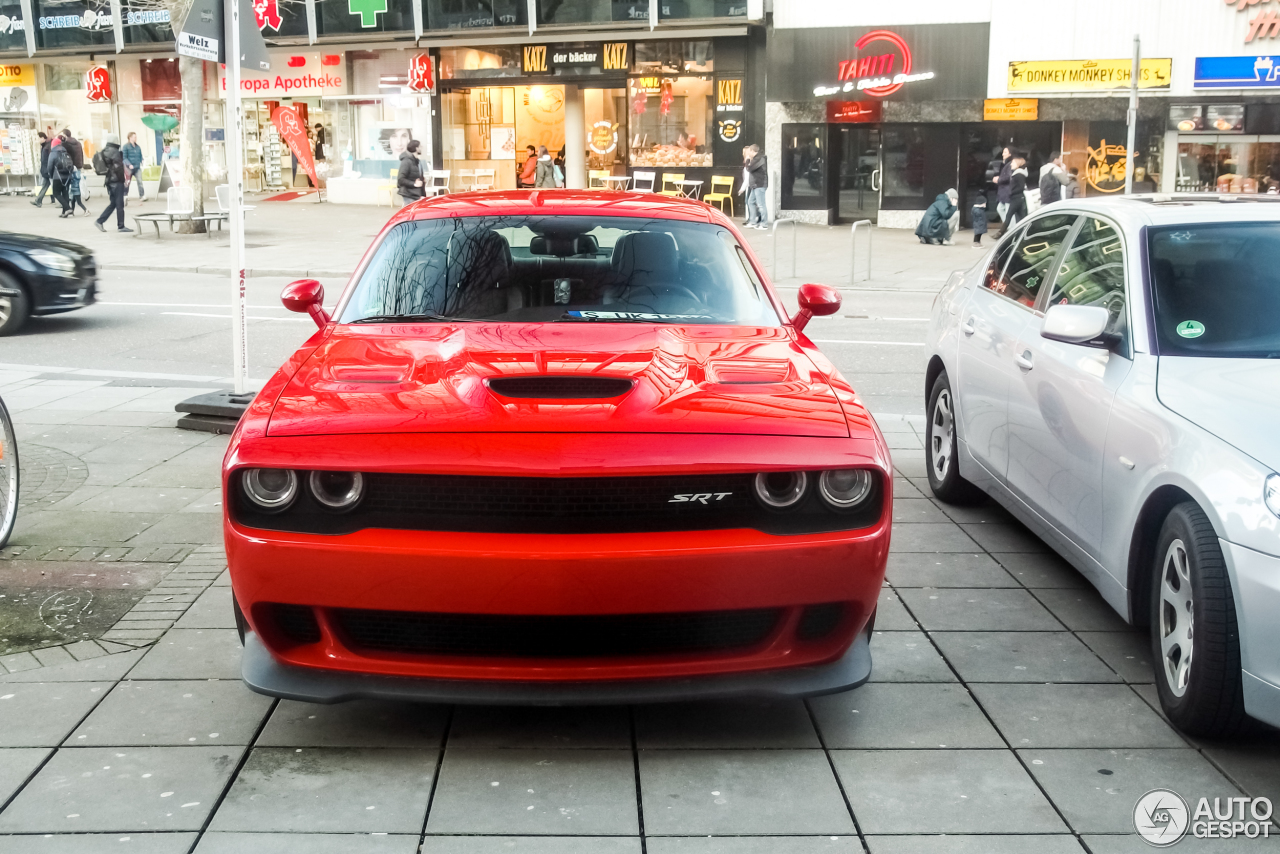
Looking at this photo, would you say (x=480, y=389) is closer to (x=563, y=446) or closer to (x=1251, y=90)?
(x=563, y=446)

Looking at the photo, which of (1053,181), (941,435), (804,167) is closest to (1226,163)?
(1053,181)

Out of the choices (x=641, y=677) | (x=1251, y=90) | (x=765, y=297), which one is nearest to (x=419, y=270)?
(x=765, y=297)

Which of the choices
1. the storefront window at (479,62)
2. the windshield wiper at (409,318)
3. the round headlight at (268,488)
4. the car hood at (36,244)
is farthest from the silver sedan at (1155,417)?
the storefront window at (479,62)

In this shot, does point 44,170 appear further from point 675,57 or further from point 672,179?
point 675,57

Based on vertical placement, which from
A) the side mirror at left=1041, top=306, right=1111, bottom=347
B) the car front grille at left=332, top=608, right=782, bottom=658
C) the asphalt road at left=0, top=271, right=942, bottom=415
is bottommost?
the asphalt road at left=0, top=271, right=942, bottom=415

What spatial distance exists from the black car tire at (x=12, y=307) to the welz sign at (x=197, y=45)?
19.5 feet

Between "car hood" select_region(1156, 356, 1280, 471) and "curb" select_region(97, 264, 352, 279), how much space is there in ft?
53.3

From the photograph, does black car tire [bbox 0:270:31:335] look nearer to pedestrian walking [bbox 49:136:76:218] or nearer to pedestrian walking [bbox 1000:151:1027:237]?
pedestrian walking [bbox 1000:151:1027:237]

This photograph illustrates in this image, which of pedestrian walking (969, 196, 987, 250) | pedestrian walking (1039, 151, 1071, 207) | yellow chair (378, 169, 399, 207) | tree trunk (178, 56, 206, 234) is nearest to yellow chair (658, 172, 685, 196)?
yellow chair (378, 169, 399, 207)

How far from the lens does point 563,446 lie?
3609 millimetres

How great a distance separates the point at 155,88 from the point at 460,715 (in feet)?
125

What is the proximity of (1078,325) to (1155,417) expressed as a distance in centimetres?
53

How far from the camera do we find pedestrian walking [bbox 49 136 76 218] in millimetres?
29953

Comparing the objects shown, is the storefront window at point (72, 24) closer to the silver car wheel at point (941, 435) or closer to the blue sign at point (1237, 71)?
the blue sign at point (1237, 71)
